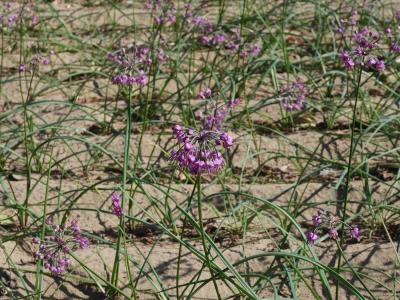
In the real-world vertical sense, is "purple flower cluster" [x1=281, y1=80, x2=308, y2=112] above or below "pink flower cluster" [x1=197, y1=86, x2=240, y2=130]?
below

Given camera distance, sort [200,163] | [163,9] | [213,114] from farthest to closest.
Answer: [163,9] → [213,114] → [200,163]

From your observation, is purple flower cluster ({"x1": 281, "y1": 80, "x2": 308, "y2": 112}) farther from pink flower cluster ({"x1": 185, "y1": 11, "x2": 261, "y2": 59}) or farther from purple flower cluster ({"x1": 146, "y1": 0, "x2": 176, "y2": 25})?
purple flower cluster ({"x1": 146, "y1": 0, "x2": 176, "y2": 25})

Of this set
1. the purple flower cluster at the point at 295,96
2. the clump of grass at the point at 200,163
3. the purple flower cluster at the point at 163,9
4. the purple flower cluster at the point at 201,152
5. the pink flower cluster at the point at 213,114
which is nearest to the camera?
the purple flower cluster at the point at 201,152

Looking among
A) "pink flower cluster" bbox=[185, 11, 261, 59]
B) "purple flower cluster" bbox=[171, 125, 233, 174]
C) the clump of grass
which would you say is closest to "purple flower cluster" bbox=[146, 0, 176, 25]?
the clump of grass

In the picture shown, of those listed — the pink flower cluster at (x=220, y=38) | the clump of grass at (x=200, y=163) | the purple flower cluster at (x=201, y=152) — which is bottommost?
the clump of grass at (x=200, y=163)

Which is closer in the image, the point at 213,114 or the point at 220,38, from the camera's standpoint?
the point at 213,114

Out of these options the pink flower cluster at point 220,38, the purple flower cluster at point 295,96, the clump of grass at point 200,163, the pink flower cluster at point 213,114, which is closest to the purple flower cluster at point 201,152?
the clump of grass at point 200,163

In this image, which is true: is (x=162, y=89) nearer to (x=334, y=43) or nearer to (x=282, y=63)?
(x=282, y=63)

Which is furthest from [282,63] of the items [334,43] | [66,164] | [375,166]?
[66,164]

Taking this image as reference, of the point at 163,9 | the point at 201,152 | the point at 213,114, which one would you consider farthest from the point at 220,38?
the point at 201,152

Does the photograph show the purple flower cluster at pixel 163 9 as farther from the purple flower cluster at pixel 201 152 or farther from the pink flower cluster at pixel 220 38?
the purple flower cluster at pixel 201 152

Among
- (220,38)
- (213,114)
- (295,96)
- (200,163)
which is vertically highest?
(200,163)

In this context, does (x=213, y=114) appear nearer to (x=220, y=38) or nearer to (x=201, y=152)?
(x=201, y=152)
